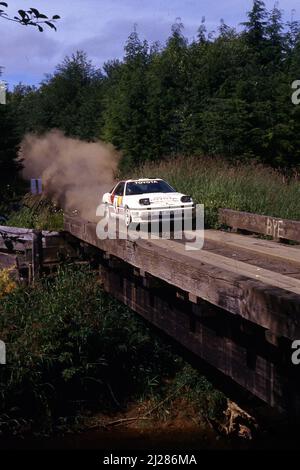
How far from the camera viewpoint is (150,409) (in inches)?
403

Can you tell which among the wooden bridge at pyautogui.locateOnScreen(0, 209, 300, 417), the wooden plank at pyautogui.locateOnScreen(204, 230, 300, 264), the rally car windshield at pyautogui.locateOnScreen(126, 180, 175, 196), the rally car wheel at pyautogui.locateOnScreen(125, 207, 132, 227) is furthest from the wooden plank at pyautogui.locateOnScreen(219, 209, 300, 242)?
the rally car windshield at pyautogui.locateOnScreen(126, 180, 175, 196)

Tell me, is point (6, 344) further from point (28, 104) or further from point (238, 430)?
point (28, 104)

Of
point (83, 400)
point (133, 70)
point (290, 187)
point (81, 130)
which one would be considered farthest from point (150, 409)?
point (81, 130)

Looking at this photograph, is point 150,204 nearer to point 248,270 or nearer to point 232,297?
point 248,270

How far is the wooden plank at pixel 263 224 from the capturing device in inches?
348

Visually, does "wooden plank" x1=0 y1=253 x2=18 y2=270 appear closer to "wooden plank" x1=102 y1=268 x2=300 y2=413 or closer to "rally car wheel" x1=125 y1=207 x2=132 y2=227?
"rally car wheel" x1=125 y1=207 x2=132 y2=227

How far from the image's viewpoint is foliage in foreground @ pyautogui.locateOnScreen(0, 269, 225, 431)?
9.80 metres

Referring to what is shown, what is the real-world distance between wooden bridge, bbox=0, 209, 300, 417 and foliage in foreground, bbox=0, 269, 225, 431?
1064 millimetres

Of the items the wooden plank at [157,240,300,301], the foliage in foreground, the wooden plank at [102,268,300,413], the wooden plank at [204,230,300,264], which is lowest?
the foliage in foreground

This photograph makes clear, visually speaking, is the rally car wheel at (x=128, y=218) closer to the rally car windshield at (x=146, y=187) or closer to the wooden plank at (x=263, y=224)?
the rally car windshield at (x=146, y=187)

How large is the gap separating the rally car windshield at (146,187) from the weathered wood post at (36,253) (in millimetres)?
2205

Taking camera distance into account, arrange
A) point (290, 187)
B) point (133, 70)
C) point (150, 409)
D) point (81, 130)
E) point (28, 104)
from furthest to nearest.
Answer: point (28, 104) < point (81, 130) < point (133, 70) < point (290, 187) < point (150, 409)

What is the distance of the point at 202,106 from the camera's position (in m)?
26.3
